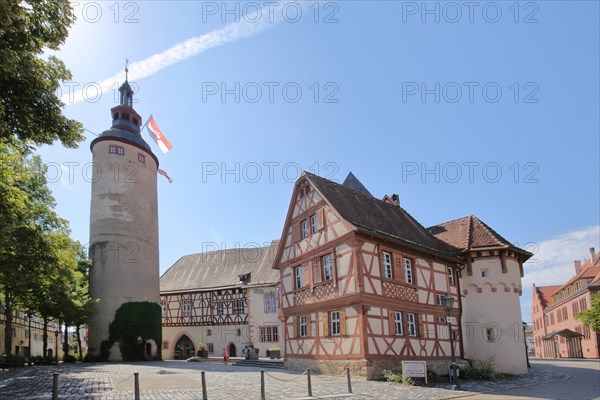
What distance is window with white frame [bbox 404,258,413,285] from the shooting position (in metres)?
23.9

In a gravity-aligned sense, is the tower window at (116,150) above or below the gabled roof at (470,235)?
above

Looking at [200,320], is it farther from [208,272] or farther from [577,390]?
[577,390]

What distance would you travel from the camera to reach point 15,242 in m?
18.4

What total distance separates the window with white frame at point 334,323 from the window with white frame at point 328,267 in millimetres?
1631

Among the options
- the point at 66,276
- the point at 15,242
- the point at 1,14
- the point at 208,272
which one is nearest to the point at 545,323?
the point at 208,272

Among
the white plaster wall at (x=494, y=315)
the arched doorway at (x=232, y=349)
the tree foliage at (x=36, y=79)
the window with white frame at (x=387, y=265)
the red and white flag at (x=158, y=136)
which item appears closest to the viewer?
the tree foliage at (x=36, y=79)

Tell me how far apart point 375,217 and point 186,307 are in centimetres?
2724

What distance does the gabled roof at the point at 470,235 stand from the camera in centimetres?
2748

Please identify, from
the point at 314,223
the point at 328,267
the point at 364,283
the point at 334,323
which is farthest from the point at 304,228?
the point at 364,283

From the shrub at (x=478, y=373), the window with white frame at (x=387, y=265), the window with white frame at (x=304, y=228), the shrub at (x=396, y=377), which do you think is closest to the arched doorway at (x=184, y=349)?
the window with white frame at (x=304, y=228)

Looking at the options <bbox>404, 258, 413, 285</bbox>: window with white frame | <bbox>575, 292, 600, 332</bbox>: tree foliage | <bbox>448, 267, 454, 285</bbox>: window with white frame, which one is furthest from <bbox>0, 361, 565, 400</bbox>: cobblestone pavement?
<bbox>575, 292, 600, 332</bbox>: tree foliage

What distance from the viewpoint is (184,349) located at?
46375 millimetres

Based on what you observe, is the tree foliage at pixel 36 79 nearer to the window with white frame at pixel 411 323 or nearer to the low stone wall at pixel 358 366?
the low stone wall at pixel 358 366

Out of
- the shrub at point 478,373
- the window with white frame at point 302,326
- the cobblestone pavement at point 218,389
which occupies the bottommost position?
the shrub at point 478,373
